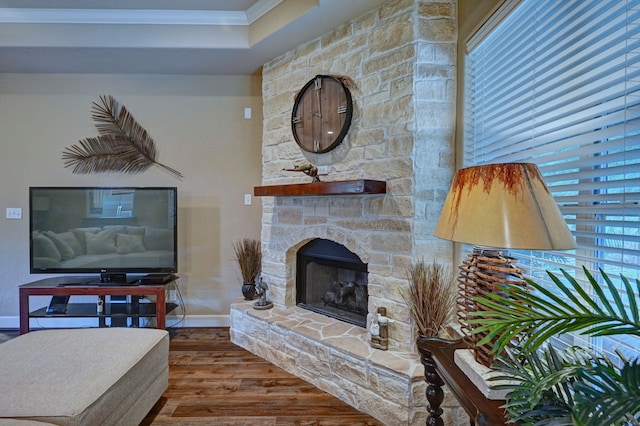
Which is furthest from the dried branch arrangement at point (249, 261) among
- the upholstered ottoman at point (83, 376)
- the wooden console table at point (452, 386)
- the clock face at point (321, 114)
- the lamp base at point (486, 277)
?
the lamp base at point (486, 277)

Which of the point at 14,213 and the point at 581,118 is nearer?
the point at 581,118

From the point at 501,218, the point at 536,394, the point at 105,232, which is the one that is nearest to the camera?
the point at 536,394

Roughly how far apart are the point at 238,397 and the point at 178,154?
7.47 feet

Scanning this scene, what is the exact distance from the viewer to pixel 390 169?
1949 mm

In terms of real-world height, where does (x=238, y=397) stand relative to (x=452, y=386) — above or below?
below

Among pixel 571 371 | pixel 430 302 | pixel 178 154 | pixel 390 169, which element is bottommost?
pixel 430 302

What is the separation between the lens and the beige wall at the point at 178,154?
301 cm

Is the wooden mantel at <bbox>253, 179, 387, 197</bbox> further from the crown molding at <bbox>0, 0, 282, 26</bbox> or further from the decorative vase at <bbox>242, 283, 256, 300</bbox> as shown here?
the crown molding at <bbox>0, 0, 282, 26</bbox>

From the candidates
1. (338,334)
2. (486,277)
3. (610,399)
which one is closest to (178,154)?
(338,334)

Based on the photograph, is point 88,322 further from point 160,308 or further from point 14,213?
point 14,213

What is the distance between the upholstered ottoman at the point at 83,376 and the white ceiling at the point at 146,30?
2.20 meters

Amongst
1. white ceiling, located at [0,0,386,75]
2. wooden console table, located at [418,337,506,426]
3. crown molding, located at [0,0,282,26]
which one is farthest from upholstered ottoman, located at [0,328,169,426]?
crown molding, located at [0,0,282,26]

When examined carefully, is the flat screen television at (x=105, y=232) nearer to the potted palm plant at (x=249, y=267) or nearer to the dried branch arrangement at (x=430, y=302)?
the potted palm plant at (x=249, y=267)

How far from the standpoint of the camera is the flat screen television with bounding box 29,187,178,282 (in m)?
2.71
